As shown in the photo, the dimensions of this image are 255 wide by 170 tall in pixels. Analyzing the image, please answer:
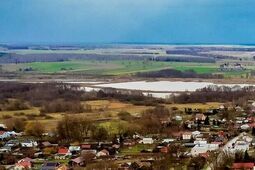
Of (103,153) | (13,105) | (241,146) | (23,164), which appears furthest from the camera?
(13,105)

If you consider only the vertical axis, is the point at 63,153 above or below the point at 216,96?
below

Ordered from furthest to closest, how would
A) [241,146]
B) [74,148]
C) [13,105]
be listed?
[13,105] → [74,148] → [241,146]

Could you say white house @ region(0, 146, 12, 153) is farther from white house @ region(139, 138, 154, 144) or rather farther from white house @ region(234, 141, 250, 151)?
white house @ region(234, 141, 250, 151)

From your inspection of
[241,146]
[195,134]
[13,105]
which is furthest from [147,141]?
[13,105]

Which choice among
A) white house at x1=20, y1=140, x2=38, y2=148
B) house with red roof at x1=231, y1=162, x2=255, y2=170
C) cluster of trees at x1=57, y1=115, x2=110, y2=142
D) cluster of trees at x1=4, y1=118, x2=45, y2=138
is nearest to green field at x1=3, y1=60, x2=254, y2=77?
cluster of trees at x1=4, y1=118, x2=45, y2=138

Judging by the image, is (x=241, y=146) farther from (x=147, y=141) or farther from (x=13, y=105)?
(x=13, y=105)

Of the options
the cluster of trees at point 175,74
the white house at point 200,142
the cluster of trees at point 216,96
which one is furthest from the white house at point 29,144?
the cluster of trees at point 175,74

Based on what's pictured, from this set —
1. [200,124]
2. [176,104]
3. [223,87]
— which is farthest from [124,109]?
[223,87]

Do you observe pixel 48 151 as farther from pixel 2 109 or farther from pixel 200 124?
pixel 2 109
